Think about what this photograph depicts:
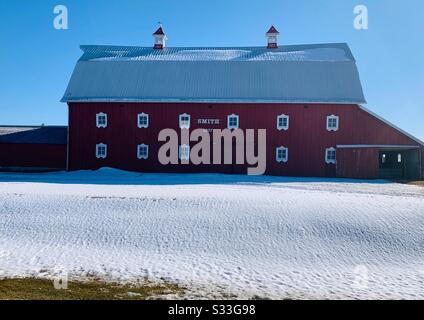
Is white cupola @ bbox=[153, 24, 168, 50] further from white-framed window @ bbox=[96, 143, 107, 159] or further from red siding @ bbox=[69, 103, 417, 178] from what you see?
white-framed window @ bbox=[96, 143, 107, 159]

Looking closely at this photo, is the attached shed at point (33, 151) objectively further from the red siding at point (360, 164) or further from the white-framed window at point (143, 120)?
the red siding at point (360, 164)

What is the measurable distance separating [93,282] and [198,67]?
26462mm

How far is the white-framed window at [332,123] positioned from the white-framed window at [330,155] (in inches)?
57.9

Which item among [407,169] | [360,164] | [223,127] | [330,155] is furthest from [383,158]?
[223,127]

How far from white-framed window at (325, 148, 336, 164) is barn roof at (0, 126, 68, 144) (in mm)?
19124

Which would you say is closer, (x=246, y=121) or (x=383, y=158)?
(x=246, y=121)

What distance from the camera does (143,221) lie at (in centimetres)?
1189

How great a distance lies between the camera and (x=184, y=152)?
29.2m

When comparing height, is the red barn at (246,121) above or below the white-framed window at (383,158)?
above

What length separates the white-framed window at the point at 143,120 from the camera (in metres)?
29.6

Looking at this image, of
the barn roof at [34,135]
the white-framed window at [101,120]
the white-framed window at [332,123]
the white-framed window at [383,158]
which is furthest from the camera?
the white-framed window at [383,158]

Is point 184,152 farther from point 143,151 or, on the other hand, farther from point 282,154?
point 282,154

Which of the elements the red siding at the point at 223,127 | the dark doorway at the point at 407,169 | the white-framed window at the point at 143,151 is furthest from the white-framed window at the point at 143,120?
the dark doorway at the point at 407,169

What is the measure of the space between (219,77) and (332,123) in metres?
8.93
